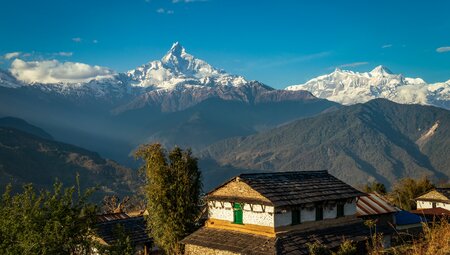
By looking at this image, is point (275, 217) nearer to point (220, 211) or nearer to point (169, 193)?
point (220, 211)

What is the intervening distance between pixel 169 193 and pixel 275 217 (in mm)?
9150

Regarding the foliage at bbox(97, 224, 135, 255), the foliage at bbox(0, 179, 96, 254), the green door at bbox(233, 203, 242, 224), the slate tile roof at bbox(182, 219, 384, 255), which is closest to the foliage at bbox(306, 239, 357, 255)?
the slate tile roof at bbox(182, 219, 384, 255)

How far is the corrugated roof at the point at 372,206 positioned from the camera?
157ft

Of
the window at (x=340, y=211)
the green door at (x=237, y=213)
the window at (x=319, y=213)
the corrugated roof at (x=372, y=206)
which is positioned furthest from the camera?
the corrugated roof at (x=372, y=206)

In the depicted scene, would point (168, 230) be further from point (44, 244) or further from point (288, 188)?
point (44, 244)

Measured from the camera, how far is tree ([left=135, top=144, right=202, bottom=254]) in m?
40.7

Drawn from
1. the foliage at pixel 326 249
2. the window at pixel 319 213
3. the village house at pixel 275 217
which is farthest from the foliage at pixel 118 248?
the window at pixel 319 213

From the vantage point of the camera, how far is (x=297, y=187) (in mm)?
41125

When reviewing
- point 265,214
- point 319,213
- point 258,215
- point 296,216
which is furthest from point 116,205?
point 265,214

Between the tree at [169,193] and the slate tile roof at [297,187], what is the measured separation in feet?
7.34

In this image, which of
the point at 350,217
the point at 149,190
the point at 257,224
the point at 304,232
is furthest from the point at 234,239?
the point at 350,217

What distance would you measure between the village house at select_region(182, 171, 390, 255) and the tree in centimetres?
157

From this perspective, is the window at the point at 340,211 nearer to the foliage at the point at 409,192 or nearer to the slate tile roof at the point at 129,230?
the slate tile roof at the point at 129,230

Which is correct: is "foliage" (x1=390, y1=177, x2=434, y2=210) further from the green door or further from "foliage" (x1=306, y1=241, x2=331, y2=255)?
"foliage" (x1=306, y1=241, x2=331, y2=255)
